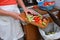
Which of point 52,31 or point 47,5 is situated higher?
point 47,5

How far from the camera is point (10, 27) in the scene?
1.59m

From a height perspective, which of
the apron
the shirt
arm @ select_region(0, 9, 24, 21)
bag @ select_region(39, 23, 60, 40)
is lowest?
bag @ select_region(39, 23, 60, 40)

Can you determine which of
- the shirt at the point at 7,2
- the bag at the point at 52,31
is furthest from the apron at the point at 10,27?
the bag at the point at 52,31

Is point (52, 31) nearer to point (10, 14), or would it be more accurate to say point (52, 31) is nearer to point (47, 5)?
point (47, 5)

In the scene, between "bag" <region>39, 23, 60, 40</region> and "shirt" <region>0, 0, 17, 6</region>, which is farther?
"bag" <region>39, 23, 60, 40</region>

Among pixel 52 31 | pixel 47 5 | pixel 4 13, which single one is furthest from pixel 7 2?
pixel 52 31

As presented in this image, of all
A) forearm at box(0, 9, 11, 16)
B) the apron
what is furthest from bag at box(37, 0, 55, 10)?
forearm at box(0, 9, 11, 16)

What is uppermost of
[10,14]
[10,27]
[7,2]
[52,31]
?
[7,2]

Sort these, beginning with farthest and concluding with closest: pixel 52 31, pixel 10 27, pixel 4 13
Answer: pixel 52 31 → pixel 10 27 → pixel 4 13

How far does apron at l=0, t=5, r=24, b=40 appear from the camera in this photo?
5.09 ft

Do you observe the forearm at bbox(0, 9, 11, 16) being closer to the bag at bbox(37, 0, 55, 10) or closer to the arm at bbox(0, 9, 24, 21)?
the arm at bbox(0, 9, 24, 21)

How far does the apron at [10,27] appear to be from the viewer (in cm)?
155

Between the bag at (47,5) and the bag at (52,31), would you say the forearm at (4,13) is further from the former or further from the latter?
the bag at (47,5)

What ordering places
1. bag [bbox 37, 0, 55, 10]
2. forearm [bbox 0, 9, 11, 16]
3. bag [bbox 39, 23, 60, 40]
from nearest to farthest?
1. forearm [bbox 0, 9, 11, 16]
2. bag [bbox 39, 23, 60, 40]
3. bag [bbox 37, 0, 55, 10]
